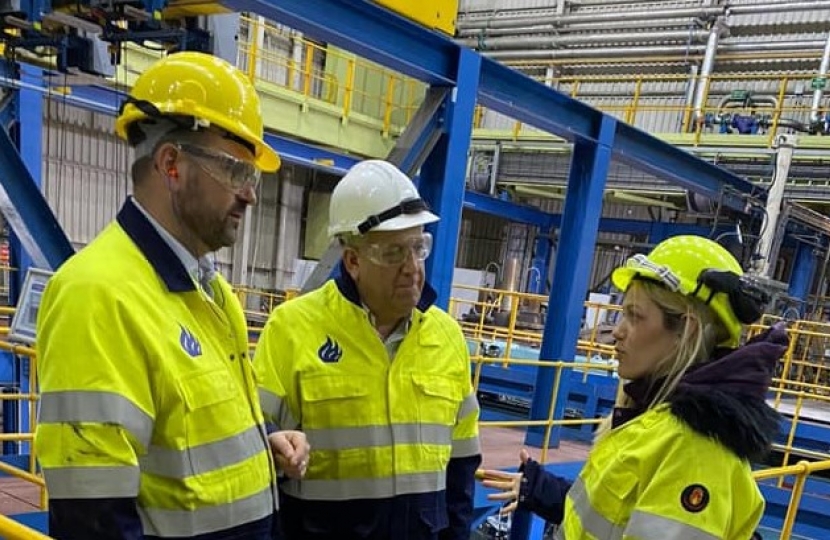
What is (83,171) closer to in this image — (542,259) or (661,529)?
(542,259)

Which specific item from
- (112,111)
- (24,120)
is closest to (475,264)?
(112,111)

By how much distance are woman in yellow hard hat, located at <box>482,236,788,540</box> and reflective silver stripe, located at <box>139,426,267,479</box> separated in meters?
0.92

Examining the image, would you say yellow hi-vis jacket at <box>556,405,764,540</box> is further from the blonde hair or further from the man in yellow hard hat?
the man in yellow hard hat

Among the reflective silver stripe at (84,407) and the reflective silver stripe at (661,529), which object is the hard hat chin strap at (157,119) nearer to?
the reflective silver stripe at (84,407)

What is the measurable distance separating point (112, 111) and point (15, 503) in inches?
259

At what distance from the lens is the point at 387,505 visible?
73.7 inches

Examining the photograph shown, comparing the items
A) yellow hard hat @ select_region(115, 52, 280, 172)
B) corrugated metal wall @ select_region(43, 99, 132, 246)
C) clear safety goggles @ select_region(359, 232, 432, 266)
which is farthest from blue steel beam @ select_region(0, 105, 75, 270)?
corrugated metal wall @ select_region(43, 99, 132, 246)

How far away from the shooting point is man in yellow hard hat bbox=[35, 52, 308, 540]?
114 cm

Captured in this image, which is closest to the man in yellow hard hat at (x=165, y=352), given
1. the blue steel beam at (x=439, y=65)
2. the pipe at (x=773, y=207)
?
the blue steel beam at (x=439, y=65)

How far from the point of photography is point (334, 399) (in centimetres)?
186

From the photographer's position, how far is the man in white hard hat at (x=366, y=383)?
6.12 ft

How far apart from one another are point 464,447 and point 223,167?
4.40 feet

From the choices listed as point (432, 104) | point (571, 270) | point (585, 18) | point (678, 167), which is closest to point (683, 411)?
point (432, 104)

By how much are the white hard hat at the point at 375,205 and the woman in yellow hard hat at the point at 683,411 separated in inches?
26.8
